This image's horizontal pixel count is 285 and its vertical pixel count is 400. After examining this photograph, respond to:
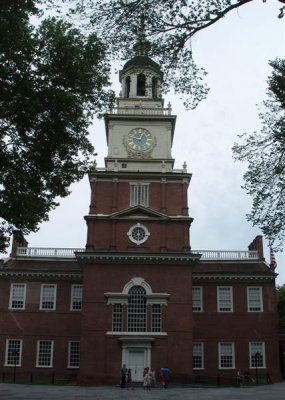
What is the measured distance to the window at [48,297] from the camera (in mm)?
43781

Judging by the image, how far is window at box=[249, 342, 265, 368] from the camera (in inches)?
1666

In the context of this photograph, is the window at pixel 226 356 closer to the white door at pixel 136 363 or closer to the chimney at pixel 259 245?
the chimney at pixel 259 245

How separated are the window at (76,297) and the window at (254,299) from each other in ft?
45.4

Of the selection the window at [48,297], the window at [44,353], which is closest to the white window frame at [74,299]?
the window at [48,297]

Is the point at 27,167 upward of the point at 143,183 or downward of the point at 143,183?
downward

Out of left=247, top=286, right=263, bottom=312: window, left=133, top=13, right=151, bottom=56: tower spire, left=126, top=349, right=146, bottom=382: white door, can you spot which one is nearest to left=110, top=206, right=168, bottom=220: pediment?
left=126, top=349, right=146, bottom=382: white door

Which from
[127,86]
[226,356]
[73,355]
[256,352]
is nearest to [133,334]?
[73,355]

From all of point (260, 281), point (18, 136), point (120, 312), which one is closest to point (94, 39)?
point (18, 136)

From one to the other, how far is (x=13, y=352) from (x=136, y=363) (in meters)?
11.6

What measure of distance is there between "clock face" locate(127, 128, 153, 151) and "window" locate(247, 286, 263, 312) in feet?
48.0

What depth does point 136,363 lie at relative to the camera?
118 ft

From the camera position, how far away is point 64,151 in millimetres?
19406

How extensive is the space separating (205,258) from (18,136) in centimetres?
3053

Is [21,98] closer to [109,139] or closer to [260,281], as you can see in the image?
[109,139]
